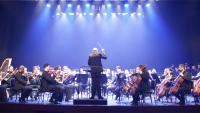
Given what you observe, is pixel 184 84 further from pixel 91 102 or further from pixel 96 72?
pixel 91 102

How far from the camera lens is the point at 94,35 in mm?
17359

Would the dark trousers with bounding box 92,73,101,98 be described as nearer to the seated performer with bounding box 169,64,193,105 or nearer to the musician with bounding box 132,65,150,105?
the musician with bounding box 132,65,150,105

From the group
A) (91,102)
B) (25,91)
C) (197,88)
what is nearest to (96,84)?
(91,102)

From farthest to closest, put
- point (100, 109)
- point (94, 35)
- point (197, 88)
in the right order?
1. point (94, 35)
2. point (197, 88)
3. point (100, 109)

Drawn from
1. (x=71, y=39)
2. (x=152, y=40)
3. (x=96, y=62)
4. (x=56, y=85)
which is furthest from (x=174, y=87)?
(x=71, y=39)

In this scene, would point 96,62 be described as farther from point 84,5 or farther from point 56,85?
point 84,5

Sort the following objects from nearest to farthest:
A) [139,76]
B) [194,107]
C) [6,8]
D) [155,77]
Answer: [194,107], [139,76], [155,77], [6,8]

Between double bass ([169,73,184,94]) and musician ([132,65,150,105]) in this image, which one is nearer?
double bass ([169,73,184,94])

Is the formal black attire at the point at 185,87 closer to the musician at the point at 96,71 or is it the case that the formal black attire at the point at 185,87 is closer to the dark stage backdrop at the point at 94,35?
the musician at the point at 96,71

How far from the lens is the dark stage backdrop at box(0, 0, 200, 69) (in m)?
17.1

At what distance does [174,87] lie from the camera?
31.2 ft

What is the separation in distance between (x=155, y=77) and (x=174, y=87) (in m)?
0.92

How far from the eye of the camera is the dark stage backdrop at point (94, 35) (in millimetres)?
17109

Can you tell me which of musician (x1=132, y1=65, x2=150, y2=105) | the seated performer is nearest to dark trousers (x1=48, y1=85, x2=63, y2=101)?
musician (x1=132, y1=65, x2=150, y2=105)
